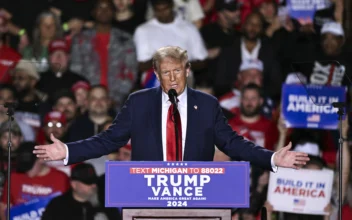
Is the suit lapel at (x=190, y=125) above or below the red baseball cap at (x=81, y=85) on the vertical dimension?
below

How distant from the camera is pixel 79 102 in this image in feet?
34.7

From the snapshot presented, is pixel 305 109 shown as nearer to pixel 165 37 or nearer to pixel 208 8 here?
pixel 165 37

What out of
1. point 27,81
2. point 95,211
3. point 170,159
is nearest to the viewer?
point 170,159

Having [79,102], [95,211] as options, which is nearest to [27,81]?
[79,102]

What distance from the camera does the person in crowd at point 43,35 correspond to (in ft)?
36.0

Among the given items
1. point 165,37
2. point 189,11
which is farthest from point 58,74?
point 189,11

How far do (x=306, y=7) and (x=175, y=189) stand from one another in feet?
18.9

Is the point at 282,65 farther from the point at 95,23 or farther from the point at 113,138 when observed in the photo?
the point at 113,138

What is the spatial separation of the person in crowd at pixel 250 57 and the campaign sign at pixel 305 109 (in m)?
0.67

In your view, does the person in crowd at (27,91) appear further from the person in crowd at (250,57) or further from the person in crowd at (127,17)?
the person in crowd at (250,57)

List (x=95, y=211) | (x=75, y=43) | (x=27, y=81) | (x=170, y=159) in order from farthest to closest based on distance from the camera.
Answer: (x=75, y=43) < (x=27, y=81) < (x=95, y=211) < (x=170, y=159)

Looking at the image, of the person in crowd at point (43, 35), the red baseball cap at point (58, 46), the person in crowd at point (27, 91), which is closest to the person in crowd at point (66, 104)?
the person in crowd at point (27, 91)

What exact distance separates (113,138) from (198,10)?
5.25m

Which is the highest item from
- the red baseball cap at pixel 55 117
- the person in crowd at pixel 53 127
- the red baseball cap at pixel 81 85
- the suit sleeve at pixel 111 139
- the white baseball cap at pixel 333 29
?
the white baseball cap at pixel 333 29
